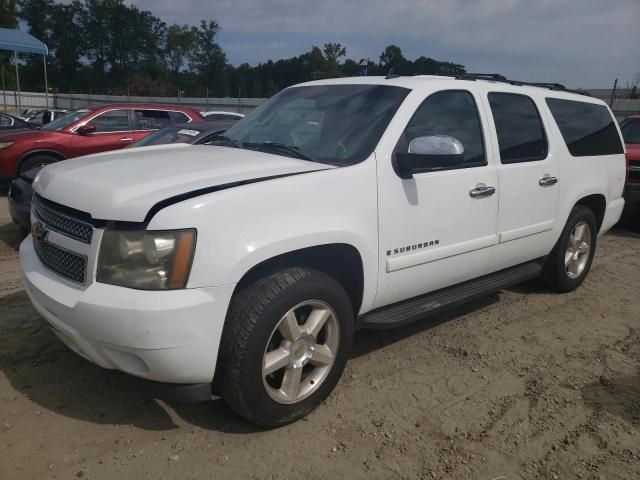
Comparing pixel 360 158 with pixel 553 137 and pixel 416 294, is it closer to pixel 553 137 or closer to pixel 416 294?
pixel 416 294

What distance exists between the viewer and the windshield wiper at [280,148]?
10.4 ft

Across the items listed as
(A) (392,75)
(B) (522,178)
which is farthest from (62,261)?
(B) (522,178)

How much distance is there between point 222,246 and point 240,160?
785mm

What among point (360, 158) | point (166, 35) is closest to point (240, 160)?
point (360, 158)

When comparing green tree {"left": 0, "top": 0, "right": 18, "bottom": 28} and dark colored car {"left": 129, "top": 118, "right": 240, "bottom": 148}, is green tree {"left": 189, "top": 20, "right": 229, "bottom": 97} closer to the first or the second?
green tree {"left": 0, "top": 0, "right": 18, "bottom": 28}

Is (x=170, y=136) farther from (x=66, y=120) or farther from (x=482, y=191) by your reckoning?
(x=482, y=191)

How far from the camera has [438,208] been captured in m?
3.32

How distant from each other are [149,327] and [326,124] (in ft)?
5.77

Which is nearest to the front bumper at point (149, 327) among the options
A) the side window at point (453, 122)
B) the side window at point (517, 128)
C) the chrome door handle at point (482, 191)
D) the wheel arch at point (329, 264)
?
the wheel arch at point (329, 264)

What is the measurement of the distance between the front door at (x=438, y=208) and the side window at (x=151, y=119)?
7.50m

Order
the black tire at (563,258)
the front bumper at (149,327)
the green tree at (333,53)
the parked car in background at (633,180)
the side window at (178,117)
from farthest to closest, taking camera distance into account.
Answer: the green tree at (333,53)
the side window at (178,117)
the parked car in background at (633,180)
the black tire at (563,258)
the front bumper at (149,327)

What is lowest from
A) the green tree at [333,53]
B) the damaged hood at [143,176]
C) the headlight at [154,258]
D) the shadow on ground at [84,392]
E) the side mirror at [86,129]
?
the shadow on ground at [84,392]

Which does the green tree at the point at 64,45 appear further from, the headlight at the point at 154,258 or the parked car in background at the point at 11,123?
the headlight at the point at 154,258

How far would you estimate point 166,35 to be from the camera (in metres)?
90.5
